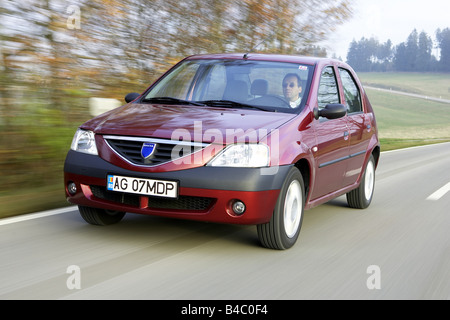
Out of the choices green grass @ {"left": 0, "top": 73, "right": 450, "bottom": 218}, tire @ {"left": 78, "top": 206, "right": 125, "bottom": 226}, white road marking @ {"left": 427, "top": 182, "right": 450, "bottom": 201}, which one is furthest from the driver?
white road marking @ {"left": 427, "top": 182, "right": 450, "bottom": 201}

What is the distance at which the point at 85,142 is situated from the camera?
509cm

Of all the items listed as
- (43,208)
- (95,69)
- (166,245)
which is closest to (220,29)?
(95,69)

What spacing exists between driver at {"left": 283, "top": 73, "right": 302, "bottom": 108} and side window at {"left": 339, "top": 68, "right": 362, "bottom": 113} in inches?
44.0

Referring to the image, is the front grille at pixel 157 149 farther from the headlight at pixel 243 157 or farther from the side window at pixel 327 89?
the side window at pixel 327 89

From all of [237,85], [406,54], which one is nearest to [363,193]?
[237,85]

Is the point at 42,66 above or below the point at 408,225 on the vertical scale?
above

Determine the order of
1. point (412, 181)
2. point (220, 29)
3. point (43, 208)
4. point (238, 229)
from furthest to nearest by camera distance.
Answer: point (220, 29)
point (412, 181)
point (43, 208)
point (238, 229)

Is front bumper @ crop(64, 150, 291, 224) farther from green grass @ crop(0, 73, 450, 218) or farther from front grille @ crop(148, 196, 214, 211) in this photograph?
green grass @ crop(0, 73, 450, 218)

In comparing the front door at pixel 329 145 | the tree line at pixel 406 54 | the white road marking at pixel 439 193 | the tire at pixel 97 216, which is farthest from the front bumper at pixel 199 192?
the tree line at pixel 406 54

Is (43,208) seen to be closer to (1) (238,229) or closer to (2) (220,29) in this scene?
(1) (238,229)

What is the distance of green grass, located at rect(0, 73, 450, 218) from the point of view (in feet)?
21.3
